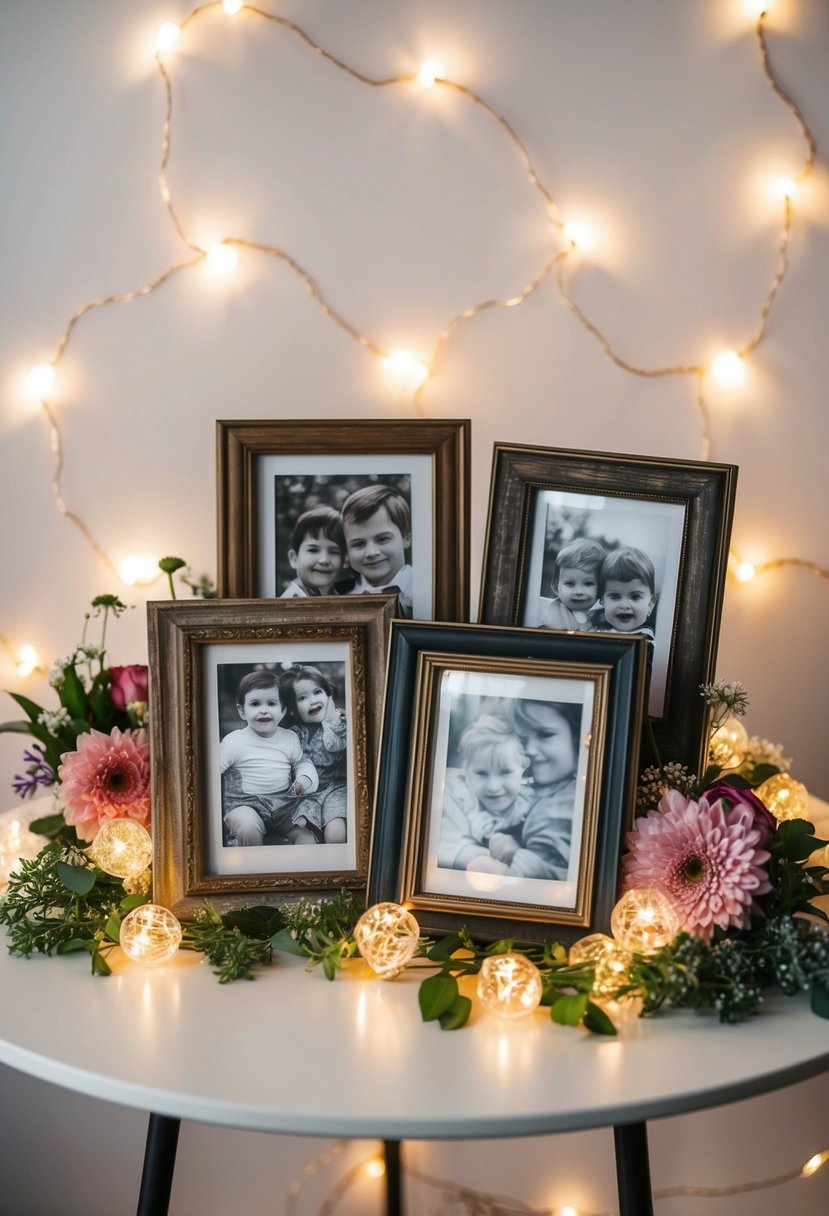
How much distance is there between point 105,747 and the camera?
0.94 metres

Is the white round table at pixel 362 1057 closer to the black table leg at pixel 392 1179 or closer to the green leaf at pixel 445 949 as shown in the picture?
the green leaf at pixel 445 949

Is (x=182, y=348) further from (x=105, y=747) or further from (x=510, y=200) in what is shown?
(x=105, y=747)

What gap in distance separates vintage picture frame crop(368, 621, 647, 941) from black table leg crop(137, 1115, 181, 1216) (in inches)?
15.6

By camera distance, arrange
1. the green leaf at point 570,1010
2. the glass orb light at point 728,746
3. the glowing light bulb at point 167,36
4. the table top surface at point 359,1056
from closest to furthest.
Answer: the table top surface at point 359,1056, the green leaf at point 570,1010, the glass orb light at point 728,746, the glowing light bulb at point 167,36

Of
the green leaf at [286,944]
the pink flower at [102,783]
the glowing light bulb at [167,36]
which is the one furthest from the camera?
the glowing light bulb at [167,36]

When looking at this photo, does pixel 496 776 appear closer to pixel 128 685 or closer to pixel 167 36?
pixel 128 685

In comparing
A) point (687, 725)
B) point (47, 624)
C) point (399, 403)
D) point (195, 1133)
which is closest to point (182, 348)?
point (399, 403)

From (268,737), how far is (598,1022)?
0.38m

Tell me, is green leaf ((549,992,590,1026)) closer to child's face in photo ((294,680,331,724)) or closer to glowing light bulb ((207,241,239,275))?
child's face in photo ((294,680,331,724))

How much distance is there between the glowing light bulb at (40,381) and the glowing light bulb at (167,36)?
1.43 ft

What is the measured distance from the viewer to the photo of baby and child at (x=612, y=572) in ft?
3.20

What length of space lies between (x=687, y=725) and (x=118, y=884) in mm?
579

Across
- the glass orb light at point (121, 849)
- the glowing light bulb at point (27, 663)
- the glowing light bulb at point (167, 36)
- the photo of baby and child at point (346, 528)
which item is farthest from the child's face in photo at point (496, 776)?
the glowing light bulb at point (167, 36)

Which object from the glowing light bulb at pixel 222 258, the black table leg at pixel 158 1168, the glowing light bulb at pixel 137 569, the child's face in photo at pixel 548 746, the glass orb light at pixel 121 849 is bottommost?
the black table leg at pixel 158 1168
